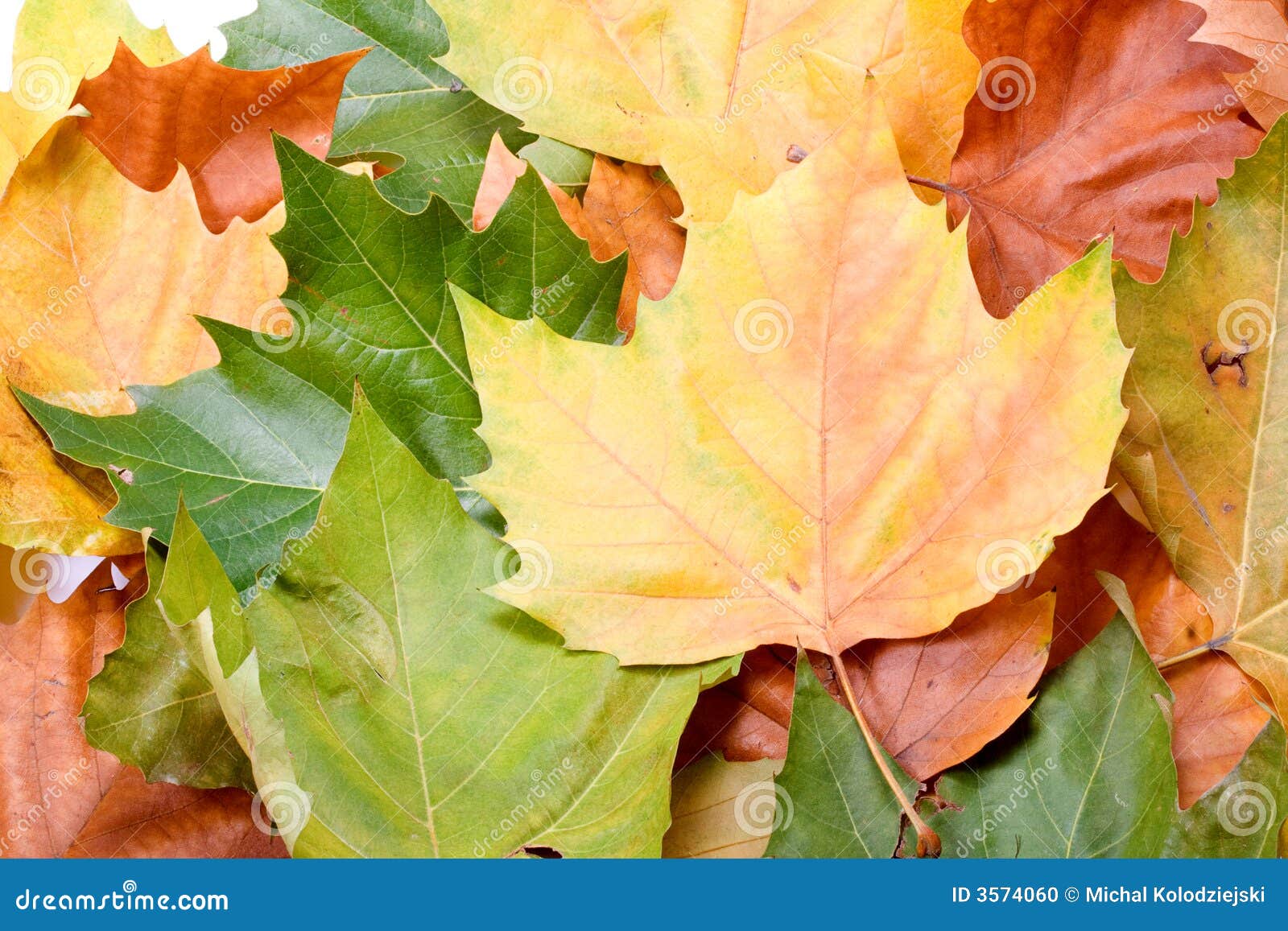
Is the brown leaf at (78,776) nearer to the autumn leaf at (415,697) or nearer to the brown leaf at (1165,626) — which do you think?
the autumn leaf at (415,697)

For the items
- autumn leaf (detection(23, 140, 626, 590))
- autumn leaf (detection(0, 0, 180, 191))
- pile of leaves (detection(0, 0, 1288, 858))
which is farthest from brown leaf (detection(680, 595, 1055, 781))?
autumn leaf (detection(0, 0, 180, 191))

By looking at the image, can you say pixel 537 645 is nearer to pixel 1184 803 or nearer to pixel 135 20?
pixel 1184 803

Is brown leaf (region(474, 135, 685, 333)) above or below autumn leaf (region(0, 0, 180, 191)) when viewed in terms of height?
above

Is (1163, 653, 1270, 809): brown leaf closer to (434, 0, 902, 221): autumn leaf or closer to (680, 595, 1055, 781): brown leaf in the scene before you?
(680, 595, 1055, 781): brown leaf

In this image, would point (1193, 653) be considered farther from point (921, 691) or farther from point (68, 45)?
Result: point (68, 45)

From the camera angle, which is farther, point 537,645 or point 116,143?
point 116,143

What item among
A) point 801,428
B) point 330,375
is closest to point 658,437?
point 801,428

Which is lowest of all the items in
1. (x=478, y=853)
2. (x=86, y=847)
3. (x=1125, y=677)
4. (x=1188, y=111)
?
(x=86, y=847)

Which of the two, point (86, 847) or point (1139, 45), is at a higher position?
point (1139, 45)

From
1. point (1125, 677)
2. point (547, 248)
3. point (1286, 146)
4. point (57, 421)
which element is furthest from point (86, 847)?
point (1286, 146)
